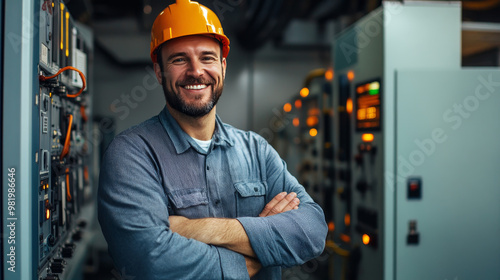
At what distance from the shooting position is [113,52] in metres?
6.24

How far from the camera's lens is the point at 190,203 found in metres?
1.48

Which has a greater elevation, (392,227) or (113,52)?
(113,52)

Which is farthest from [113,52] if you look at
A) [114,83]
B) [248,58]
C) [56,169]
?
[56,169]

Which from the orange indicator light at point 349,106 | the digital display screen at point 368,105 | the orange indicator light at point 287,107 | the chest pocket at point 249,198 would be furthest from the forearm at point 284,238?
the orange indicator light at point 287,107

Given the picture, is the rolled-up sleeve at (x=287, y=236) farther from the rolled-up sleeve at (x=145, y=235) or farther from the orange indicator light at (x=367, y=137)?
the orange indicator light at (x=367, y=137)

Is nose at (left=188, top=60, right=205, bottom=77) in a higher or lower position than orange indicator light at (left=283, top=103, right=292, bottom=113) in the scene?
lower

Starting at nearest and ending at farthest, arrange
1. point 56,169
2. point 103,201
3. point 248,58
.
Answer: point 103,201
point 56,169
point 248,58

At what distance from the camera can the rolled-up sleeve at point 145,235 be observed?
1295 mm

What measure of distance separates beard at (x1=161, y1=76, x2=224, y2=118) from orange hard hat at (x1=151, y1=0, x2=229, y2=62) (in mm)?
174

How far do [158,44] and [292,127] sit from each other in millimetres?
4260

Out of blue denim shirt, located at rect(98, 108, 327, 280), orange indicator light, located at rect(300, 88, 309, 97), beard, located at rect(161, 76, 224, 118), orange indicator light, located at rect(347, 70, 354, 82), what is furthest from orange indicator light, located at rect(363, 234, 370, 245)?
orange indicator light, located at rect(300, 88, 309, 97)

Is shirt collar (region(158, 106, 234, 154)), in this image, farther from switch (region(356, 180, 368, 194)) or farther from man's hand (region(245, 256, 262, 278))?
switch (region(356, 180, 368, 194))

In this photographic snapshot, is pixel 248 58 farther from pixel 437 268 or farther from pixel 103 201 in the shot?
pixel 103 201

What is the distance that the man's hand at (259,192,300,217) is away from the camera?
1559mm
